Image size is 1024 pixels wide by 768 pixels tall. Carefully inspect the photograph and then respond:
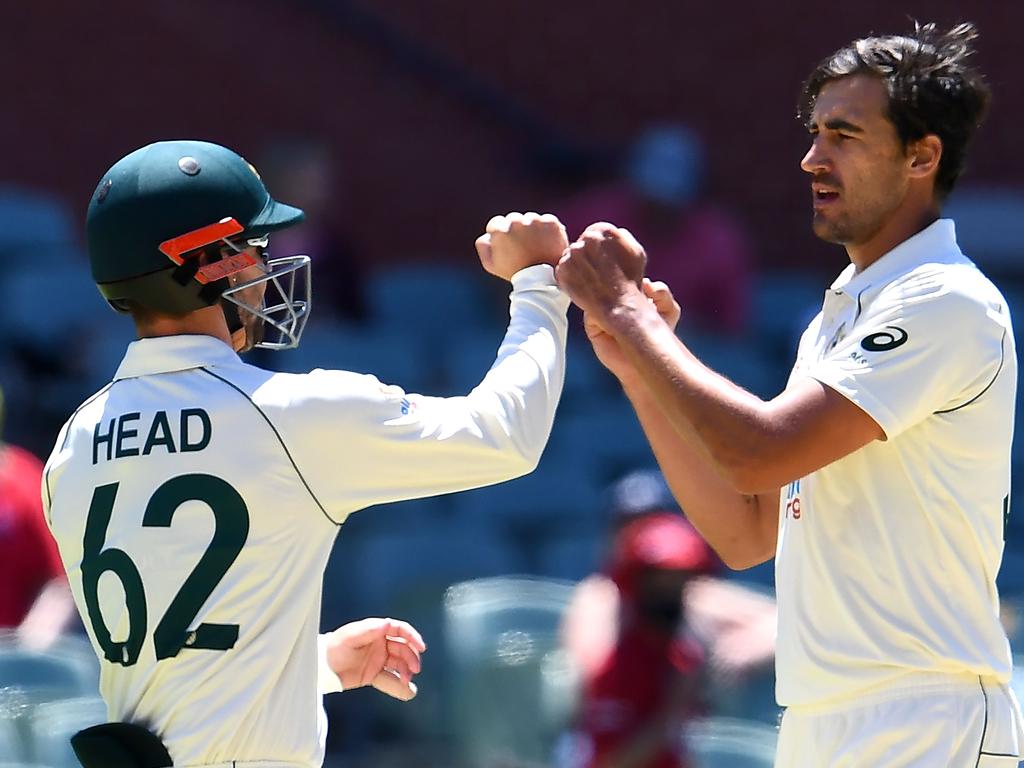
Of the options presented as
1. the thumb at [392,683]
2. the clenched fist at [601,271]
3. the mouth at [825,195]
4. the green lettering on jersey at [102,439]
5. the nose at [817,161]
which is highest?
the nose at [817,161]

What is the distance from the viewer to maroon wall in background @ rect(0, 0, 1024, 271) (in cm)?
1011

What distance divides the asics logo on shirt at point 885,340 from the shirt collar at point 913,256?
132 millimetres

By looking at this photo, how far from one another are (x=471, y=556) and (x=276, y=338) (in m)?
1.13

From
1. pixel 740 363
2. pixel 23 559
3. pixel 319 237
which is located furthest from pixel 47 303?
pixel 740 363

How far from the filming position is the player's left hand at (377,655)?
Answer: 3.35 m

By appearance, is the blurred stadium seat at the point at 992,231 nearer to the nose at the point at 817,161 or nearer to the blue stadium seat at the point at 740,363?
the blue stadium seat at the point at 740,363

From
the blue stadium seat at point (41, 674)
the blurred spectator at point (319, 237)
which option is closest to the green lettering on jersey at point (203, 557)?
the blue stadium seat at point (41, 674)

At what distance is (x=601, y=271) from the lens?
10.9 ft

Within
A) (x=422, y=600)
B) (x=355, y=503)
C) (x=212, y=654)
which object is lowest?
(x=422, y=600)

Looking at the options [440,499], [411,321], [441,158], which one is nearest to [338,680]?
[440,499]

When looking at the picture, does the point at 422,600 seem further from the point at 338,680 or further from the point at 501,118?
the point at 501,118

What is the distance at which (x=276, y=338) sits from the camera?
7.31 meters

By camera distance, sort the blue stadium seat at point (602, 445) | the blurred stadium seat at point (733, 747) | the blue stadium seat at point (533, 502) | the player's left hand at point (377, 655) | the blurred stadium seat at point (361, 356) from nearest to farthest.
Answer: the player's left hand at point (377, 655)
the blurred stadium seat at point (733, 747)
the blue stadium seat at point (533, 502)
the blurred stadium seat at point (361, 356)
the blue stadium seat at point (602, 445)

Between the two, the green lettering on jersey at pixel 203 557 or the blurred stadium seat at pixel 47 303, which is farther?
the blurred stadium seat at pixel 47 303
